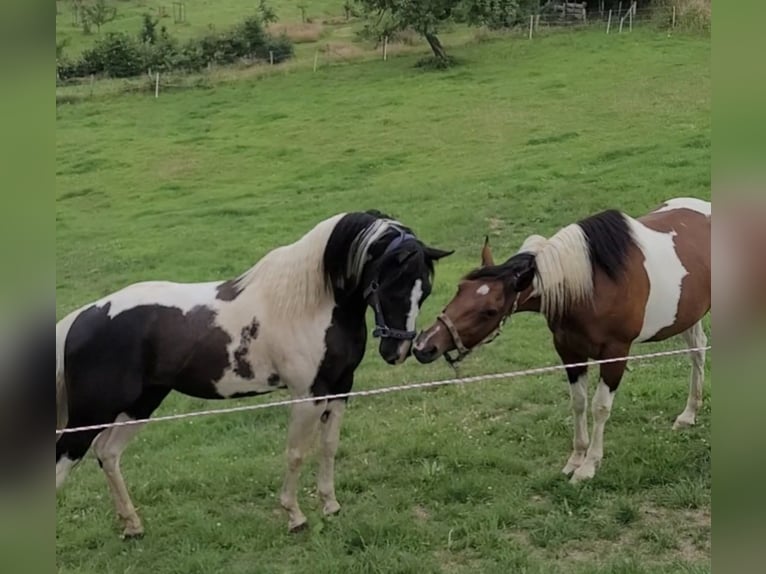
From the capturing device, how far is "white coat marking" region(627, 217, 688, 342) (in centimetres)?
320

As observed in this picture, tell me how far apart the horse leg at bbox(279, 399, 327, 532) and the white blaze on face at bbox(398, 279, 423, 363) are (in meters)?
0.36

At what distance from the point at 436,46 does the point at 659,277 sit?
8.26ft

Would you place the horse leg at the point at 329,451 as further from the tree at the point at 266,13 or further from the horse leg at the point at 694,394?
the tree at the point at 266,13

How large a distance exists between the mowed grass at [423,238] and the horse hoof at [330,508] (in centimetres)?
5

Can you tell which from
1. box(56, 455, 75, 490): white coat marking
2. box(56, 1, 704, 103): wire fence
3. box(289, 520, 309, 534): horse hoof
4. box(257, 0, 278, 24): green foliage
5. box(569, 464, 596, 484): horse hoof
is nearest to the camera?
box(56, 455, 75, 490): white coat marking

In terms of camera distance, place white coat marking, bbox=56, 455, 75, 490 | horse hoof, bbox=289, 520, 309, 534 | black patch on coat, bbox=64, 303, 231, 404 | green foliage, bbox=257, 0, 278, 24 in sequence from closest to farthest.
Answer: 1. white coat marking, bbox=56, 455, 75, 490
2. black patch on coat, bbox=64, 303, 231, 404
3. horse hoof, bbox=289, 520, 309, 534
4. green foliage, bbox=257, 0, 278, 24

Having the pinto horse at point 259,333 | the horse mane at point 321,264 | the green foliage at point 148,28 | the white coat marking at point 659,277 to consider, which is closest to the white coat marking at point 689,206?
the white coat marking at point 659,277

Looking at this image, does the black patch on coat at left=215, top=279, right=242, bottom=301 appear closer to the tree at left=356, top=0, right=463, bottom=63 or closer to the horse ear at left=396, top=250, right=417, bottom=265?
the horse ear at left=396, top=250, right=417, bottom=265

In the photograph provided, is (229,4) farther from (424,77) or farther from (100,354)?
(100,354)

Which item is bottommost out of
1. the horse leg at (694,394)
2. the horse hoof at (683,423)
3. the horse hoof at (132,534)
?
the horse hoof at (132,534)

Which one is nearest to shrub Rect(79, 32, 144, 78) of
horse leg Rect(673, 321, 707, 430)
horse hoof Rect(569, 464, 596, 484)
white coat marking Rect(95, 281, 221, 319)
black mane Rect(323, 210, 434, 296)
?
white coat marking Rect(95, 281, 221, 319)

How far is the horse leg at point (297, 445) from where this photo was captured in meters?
2.84
